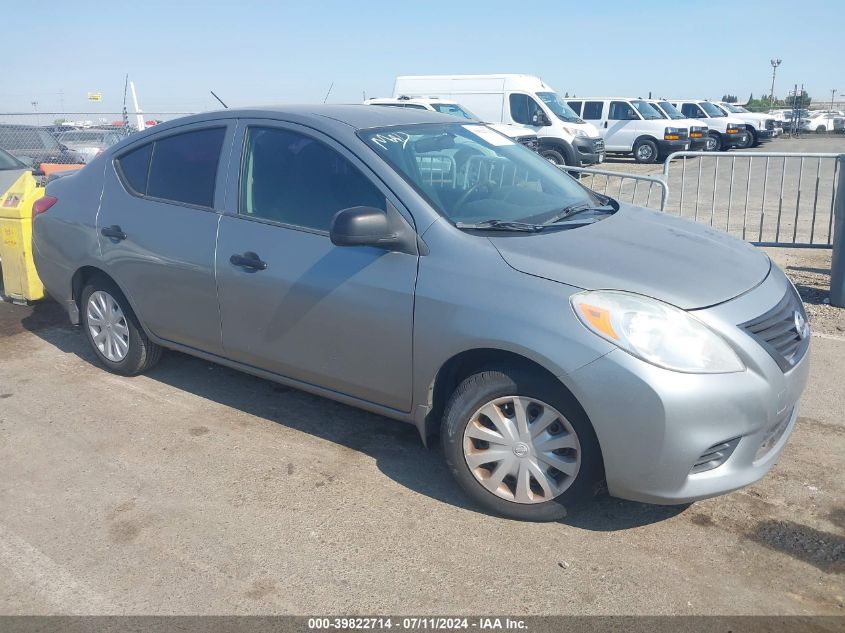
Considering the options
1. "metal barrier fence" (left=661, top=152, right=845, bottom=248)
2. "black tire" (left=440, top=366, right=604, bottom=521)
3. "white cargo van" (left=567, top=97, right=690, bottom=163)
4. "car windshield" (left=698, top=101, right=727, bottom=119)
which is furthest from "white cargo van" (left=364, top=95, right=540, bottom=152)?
"black tire" (left=440, top=366, right=604, bottom=521)

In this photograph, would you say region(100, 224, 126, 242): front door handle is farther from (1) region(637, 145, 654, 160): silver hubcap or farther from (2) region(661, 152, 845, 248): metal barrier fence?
(1) region(637, 145, 654, 160): silver hubcap

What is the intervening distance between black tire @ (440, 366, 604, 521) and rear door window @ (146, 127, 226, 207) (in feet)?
6.37

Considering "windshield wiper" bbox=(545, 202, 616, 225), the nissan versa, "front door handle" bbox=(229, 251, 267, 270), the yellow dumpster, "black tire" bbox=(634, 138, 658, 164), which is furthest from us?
→ "black tire" bbox=(634, 138, 658, 164)

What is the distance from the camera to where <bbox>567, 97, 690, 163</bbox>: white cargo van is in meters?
24.2

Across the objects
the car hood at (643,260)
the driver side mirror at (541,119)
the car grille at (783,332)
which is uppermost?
the driver side mirror at (541,119)

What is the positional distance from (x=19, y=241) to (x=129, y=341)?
2.14 metres

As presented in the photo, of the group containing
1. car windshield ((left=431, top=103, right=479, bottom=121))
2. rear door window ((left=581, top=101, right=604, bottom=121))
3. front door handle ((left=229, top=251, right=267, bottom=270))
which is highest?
rear door window ((left=581, top=101, right=604, bottom=121))

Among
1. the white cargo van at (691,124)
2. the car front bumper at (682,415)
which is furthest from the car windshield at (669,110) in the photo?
the car front bumper at (682,415)

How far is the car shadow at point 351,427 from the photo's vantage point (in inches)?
141

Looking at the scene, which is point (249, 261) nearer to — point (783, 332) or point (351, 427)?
point (351, 427)

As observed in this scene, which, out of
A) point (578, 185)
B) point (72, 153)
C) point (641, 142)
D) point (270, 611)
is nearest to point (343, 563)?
point (270, 611)

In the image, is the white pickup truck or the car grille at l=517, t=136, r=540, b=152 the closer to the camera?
the car grille at l=517, t=136, r=540, b=152

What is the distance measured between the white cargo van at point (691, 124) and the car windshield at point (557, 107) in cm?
542

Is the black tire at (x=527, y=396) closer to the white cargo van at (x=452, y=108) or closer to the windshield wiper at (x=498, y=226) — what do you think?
the windshield wiper at (x=498, y=226)
